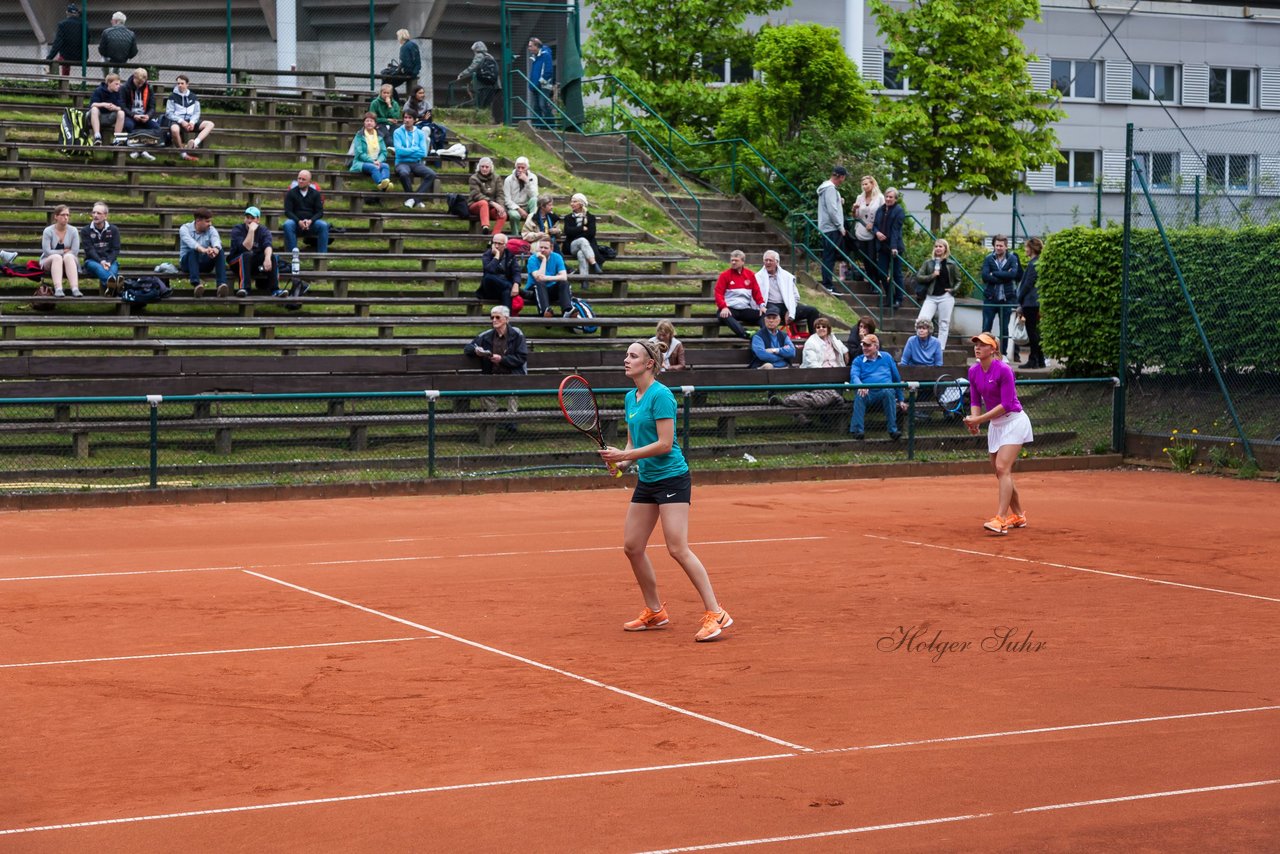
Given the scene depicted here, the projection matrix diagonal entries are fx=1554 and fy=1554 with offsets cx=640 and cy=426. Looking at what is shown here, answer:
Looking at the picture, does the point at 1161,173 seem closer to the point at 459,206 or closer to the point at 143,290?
the point at 459,206

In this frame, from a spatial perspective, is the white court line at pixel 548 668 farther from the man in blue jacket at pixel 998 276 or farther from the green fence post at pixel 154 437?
the man in blue jacket at pixel 998 276

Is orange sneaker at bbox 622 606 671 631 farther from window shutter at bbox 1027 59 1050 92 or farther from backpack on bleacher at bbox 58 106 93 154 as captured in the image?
window shutter at bbox 1027 59 1050 92

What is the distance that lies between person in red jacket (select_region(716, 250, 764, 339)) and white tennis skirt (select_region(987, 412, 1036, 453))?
9.33m

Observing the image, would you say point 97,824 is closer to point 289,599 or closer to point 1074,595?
point 289,599

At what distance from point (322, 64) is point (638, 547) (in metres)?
24.9

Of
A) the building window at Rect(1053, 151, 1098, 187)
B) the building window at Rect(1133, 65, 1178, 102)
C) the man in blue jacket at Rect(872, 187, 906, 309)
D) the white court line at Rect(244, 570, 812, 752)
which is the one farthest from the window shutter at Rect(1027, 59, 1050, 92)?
the white court line at Rect(244, 570, 812, 752)

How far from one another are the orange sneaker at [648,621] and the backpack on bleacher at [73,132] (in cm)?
1918

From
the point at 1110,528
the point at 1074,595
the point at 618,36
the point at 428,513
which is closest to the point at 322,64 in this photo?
the point at 618,36

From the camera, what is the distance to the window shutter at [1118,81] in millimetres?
49750

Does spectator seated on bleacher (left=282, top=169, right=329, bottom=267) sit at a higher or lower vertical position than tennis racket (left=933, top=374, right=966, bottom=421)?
higher

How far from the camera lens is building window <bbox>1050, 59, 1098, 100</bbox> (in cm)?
4884

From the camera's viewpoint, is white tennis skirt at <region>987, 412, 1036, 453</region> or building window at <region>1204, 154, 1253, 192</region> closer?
white tennis skirt at <region>987, 412, 1036, 453</region>

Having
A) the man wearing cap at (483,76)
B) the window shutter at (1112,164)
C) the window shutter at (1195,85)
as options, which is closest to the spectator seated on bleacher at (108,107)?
the man wearing cap at (483,76)

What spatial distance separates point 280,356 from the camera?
21.1 meters
